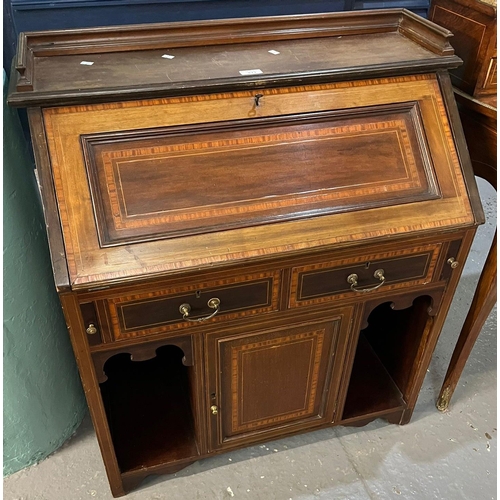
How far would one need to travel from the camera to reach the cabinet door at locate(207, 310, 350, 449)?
55.8 inches

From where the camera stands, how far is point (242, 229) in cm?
121

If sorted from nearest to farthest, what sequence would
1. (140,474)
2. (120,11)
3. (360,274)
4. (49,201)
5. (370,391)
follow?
(49,201)
(360,274)
(140,474)
(370,391)
(120,11)

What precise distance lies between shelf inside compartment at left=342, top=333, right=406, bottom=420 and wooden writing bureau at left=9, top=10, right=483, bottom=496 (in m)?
0.26

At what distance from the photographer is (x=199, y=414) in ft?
5.01

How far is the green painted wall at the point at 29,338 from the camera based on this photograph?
134cm

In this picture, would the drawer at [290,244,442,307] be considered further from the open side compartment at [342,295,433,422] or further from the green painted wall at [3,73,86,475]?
the green painted wall at [3,73,86,475]

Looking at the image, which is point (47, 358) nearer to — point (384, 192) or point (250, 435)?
point (250, 435)

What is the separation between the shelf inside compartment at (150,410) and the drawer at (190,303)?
0.47 m

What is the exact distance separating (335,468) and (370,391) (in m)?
0.30

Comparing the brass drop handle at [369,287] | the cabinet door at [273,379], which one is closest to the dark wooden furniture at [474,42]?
the brass drop handle at [369,287]

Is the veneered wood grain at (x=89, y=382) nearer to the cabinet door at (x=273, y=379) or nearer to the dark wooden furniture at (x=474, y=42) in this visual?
the cabinet door at (x=273, y=379)

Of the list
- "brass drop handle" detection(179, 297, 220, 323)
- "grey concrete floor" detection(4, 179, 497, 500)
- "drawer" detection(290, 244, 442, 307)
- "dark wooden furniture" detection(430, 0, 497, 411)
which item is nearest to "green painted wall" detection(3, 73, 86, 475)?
"grey concrete floor" detection(4, 179, 497, 500)

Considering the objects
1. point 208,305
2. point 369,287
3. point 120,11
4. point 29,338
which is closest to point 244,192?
point 208,305

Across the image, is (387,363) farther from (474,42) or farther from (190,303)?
(474,42)
